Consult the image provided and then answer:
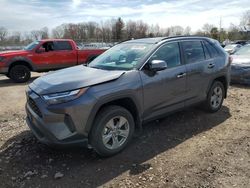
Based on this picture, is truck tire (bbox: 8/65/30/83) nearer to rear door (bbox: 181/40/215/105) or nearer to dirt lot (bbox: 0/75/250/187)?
dirt lot (bbox: 0/75/250/187)

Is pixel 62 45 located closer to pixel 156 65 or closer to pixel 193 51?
pixel 193 51

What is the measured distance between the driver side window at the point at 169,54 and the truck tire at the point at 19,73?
8.33 m

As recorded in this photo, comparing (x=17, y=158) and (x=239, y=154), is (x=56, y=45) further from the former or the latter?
(x=239, y=154)

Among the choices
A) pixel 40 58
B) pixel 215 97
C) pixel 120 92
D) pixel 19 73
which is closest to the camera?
pixel 120 92

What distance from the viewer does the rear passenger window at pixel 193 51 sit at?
5.32m

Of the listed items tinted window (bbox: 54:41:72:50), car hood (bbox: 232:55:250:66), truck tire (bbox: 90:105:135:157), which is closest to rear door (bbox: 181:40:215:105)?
truck tire (bbox: 90:105:135:157)

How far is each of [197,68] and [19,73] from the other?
8.52m

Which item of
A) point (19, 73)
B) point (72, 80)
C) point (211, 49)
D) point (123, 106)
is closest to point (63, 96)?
point (72, 80)

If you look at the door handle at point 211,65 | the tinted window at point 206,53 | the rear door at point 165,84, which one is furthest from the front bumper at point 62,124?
the tinted window at point 206,53

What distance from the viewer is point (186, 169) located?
12.6ft

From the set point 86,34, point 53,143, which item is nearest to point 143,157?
point 53,143

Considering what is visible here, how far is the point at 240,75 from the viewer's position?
9.54m

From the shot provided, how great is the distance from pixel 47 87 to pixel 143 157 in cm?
174

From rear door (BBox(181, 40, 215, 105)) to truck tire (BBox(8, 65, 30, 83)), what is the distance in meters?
8.25
